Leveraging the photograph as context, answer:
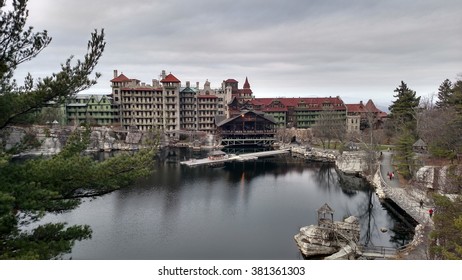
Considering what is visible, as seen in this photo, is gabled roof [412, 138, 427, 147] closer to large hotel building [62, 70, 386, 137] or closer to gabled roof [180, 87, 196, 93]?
large hotel building [62, 70, 386, 137]

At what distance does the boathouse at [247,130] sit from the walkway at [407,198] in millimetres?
26735

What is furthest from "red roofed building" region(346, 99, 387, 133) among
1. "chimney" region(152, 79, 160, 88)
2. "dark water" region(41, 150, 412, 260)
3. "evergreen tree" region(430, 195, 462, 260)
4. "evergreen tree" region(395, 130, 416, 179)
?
"evergreen tree" region(430, 195, 462, 260)

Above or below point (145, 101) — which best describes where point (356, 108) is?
below

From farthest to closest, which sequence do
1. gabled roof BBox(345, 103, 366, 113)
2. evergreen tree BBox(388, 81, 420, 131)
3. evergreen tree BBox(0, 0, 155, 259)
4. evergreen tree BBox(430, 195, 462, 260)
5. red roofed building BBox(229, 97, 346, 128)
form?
red roofed building BBox(229, 97, 346, 128) < gabled roof BBox(345, 103, 366, 113) < evergreen tree BBox(388, 81, 420, 131) < evergreen tree BBox(430, 195, 462, 260) < evergreen tree BBox(0, 0, 155, 259)

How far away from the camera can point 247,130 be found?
52.8 metres

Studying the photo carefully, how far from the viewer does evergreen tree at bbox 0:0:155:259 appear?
19.8 feet

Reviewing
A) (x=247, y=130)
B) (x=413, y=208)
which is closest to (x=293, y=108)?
(x=247, y=130)

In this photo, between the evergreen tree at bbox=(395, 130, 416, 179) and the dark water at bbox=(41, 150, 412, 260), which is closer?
the dark water at bbox=(41, 150, 412, 260)

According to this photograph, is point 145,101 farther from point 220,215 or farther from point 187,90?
point 220,215

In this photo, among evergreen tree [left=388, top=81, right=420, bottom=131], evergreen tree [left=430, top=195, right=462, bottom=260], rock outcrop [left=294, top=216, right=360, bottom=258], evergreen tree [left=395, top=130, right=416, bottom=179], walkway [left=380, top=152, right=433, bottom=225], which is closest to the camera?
evergreen tree [left=430, top=195, right=462, bottom=260]

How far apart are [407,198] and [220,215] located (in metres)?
10.8

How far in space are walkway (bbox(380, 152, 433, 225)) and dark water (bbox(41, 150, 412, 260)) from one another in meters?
0.89

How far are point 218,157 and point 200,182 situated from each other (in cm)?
977
